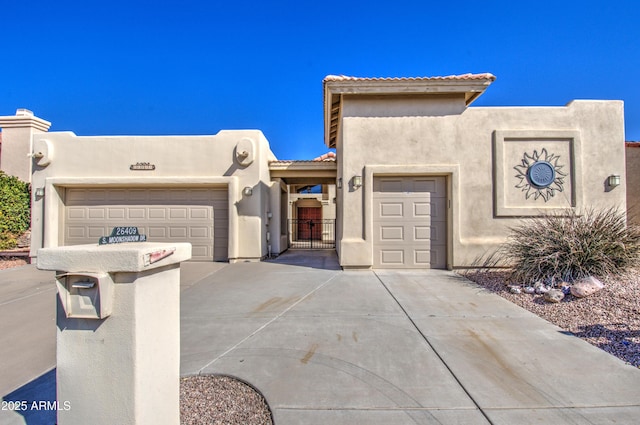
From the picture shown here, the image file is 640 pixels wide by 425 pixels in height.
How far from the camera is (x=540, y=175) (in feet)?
27.4

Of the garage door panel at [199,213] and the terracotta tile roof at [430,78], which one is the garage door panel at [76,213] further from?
the terracotta tile roof at [430,78]

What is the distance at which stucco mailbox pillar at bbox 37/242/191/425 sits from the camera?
5.92 ft

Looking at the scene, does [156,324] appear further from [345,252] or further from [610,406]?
[345,252]

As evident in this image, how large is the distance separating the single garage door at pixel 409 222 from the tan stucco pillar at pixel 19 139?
51.1 feet

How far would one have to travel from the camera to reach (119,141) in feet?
33.3

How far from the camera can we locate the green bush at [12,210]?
10109 mm

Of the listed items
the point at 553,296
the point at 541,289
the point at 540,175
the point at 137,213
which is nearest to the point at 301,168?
the point at 137,213

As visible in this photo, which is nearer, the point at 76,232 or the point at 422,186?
the point at 422,186

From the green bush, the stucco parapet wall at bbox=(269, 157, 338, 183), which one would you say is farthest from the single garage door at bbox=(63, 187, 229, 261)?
the stucco parapet wall at bbox=(269, 157, 338, 183)

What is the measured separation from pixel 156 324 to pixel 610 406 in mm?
3553

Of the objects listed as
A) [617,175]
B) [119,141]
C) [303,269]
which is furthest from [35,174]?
[617,175]

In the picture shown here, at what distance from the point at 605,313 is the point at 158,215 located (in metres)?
11.1

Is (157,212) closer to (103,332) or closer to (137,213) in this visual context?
(137,213)

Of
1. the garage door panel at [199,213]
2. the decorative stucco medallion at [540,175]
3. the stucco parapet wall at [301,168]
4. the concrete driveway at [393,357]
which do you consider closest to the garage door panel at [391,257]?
the concrete driveway at [393,357]
